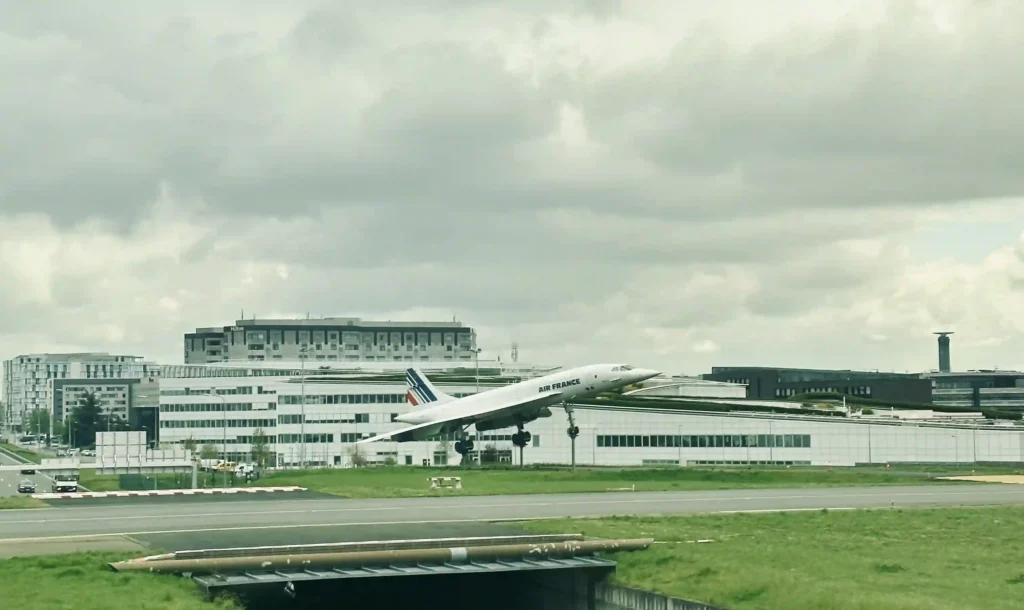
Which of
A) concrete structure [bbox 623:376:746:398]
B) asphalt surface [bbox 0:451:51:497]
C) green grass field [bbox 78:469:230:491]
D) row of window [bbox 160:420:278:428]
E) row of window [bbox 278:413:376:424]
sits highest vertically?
concrete structure [bbox 623:376:746:398]

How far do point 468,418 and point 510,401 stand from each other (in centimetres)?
413

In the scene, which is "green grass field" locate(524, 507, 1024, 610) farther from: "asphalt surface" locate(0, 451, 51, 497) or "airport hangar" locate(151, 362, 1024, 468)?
"asphalt surface" locate(0, 451, 51, 497)

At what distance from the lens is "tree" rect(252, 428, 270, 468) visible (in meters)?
144

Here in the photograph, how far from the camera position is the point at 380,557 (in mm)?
33031

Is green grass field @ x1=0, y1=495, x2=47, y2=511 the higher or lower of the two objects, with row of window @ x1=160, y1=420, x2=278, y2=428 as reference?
lower

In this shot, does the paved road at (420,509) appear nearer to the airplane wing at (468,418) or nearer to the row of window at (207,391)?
the airplane wing at (468,418)

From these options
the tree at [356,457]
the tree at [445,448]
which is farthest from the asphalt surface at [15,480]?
the tree at [445,448]

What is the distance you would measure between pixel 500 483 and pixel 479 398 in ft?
68.3

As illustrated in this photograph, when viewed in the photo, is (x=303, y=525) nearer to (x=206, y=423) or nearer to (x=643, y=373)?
(x=643, y=373)

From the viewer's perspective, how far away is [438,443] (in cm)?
15062

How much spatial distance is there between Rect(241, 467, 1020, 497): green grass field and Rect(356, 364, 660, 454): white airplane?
3988 mm

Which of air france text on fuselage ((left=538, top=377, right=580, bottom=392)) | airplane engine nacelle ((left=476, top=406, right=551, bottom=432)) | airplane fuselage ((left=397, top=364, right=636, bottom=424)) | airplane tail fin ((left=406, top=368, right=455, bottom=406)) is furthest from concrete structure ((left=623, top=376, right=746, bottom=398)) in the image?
air france text on fuselage ((left=538, top=377, right=580, bottom=392))

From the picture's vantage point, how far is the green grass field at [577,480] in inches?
2598

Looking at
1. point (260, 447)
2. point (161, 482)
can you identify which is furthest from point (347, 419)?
point (161, 482)
